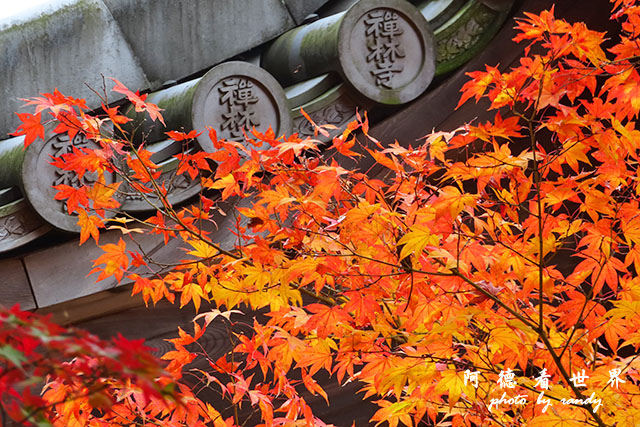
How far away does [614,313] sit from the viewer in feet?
5.65

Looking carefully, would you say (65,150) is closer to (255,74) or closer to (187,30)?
(255,74)

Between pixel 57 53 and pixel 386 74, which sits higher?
pixel 57 53

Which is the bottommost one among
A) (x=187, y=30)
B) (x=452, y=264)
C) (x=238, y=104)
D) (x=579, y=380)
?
(x=579, y=380)

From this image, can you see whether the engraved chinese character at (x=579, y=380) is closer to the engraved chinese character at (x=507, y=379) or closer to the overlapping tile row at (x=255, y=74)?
the engraved chinese character at (x=507, y=379)

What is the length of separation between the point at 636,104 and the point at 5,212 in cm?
227

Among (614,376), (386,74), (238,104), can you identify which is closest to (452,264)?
(614,376)

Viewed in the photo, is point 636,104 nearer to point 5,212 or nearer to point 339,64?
point 339,64

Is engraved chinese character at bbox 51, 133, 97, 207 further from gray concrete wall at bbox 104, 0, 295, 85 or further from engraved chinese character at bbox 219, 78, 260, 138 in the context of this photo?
gray concrete wall at bbox 104, 0, 295, 85

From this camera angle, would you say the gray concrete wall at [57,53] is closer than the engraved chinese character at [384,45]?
No

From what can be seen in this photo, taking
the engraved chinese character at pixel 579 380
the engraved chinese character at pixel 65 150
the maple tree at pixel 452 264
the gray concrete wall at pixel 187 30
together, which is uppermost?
the gray concrete wall at pixel 187 30

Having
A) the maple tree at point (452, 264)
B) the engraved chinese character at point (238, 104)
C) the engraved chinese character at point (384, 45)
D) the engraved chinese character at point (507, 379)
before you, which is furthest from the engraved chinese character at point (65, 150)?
the engraved chinese character at point (507, 379)

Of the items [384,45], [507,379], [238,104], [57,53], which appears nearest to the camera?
[507,379]

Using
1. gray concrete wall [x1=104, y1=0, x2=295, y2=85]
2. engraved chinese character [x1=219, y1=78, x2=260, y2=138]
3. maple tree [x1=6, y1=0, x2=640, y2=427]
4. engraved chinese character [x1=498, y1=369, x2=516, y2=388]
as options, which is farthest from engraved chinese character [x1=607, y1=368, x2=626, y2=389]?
gray concrete wall [x1=104, y1=0, x2=295, y2=85]

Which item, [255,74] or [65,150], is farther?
[255,74]
